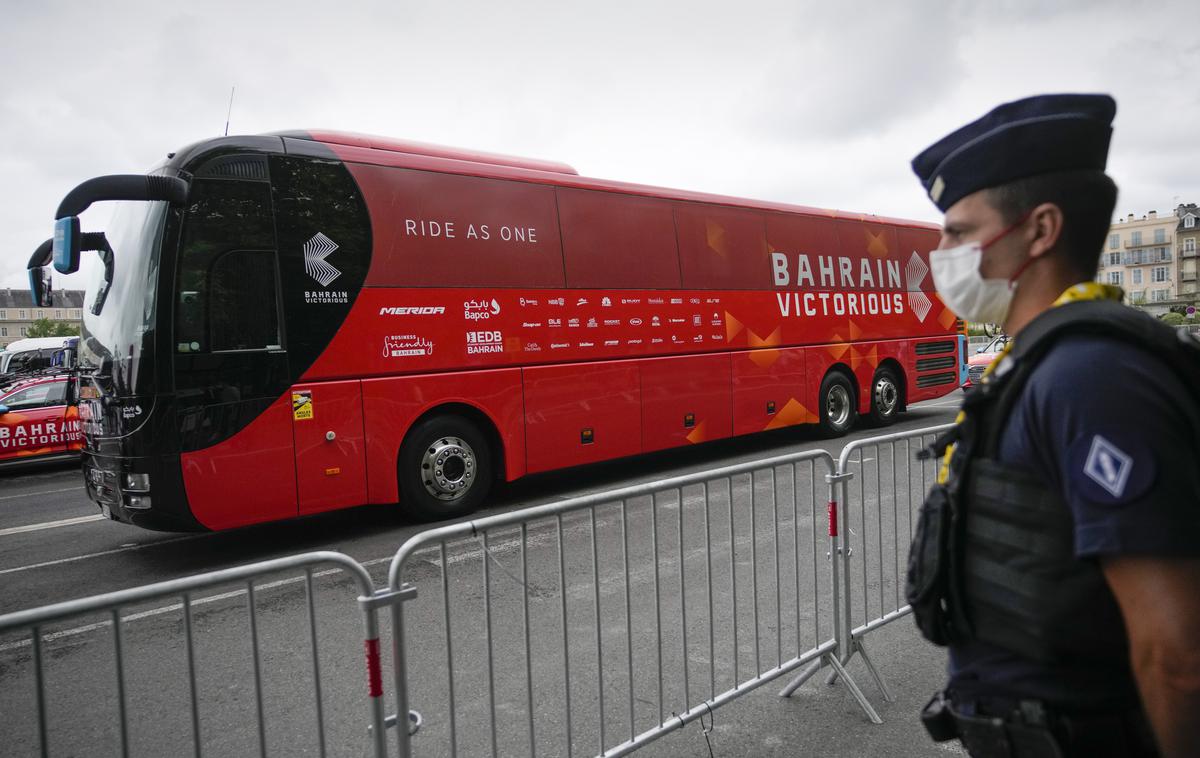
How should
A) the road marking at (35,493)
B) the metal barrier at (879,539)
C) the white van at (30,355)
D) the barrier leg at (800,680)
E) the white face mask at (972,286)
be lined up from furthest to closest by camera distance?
the white van at (30,355), the road marking at (35,493), the metal barrier at (879,539), the barrier leg at (800,680), the white face mask at (972,286)

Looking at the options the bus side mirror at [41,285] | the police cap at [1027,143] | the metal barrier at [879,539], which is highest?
the bus side mirror at [41,285]

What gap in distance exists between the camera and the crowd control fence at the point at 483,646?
2.54 metres

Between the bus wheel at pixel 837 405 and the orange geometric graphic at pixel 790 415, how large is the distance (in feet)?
1.66

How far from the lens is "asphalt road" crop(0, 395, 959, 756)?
328 centimetres

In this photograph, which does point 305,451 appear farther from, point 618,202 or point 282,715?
point 618,202

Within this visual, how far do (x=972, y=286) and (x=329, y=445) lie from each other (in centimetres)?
623

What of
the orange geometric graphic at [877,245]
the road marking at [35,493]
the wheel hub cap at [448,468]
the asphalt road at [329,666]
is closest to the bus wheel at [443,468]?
the wheel hub cap at [448,468]

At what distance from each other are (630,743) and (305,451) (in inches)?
186

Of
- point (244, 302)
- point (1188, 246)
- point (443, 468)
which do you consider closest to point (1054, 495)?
point (244, 302)

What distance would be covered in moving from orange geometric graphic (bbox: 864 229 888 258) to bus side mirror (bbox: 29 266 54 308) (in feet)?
37.4

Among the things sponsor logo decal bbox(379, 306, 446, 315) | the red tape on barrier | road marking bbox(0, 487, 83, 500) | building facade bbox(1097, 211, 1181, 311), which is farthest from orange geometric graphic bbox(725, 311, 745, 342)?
building facade bbox(1097, 211, 1181, 311)

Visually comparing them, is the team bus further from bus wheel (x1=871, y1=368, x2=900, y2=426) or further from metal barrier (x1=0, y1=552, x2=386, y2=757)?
bus wheel (x1=871, y1=368, x2=900, y2=426)

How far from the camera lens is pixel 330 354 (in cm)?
681

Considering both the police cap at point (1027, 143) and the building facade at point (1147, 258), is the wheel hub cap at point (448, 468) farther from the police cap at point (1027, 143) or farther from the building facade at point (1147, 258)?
the building facade at point (1147, 258)
